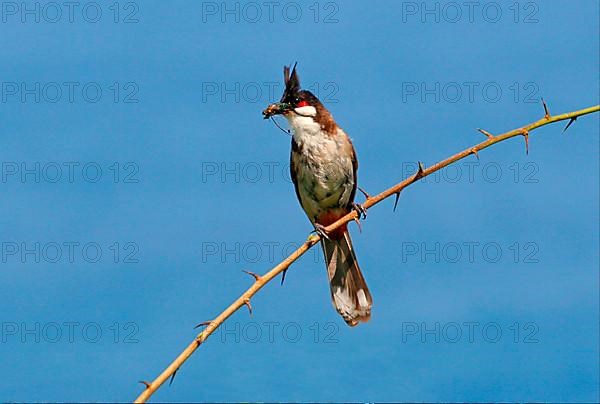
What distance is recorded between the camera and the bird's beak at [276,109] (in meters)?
5.95

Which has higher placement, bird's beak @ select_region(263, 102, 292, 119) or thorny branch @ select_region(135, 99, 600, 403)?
bird's beak @ select_region(263, 102, 292, 119)

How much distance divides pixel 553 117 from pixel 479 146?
1.15ft

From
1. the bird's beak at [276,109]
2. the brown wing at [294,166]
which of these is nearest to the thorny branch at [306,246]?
the bird's beak at [276,109]

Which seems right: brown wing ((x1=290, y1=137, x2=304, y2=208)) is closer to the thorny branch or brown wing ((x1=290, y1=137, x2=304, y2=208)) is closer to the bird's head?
the bird's head

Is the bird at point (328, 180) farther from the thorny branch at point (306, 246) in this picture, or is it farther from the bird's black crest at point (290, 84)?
the thorny branch at point (306, 246)

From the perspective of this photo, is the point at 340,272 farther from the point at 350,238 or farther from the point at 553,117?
the point at 553,117

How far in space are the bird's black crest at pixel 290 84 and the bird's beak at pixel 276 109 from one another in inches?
2.3

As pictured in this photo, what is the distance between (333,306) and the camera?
20.5ft

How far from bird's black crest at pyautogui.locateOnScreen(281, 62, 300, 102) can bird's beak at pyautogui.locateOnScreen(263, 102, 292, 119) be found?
58 millimetres

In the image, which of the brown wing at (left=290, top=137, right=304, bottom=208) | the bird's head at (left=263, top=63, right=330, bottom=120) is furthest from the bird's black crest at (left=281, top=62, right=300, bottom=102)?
the brown wing at (left=290, top=137, right=304, bottom=208)

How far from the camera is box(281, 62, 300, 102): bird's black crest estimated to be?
239 inches

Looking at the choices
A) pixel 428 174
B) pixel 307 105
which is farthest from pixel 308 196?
pixel 428 174

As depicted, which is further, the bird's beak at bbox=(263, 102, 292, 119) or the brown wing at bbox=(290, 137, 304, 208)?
the brown wing at bbox=(290, 137, 304, 208)

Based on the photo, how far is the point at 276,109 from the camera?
19.9 ft
